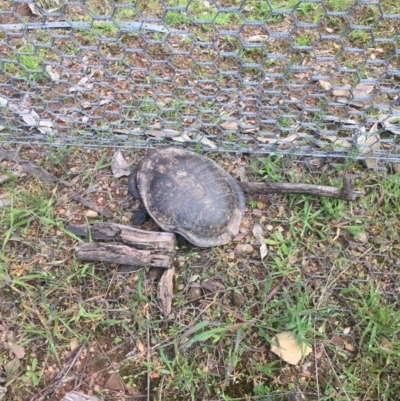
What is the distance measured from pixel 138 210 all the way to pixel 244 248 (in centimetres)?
37

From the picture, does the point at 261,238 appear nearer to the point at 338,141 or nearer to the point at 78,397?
the point at 338,141

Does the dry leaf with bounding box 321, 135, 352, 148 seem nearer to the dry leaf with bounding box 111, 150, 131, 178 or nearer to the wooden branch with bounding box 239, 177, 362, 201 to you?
the wooden branch with bounding box 239, 177, 362, 201

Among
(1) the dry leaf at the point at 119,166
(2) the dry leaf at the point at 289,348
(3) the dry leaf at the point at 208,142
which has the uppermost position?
(3) the dry leaf at the point at 208,142

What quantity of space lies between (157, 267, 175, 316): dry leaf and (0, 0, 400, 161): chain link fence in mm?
509

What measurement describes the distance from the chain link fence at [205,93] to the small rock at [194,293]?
0.54 m

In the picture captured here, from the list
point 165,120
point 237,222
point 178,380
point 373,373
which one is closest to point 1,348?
point 178,380

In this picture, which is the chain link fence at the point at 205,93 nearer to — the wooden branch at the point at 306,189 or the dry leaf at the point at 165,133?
the dry leaf at the point at 165,133

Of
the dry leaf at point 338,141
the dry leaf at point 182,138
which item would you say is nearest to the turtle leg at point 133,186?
the dry leaf at point 182,138

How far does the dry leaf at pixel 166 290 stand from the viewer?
4.40ft

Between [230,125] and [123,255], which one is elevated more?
[230,125]

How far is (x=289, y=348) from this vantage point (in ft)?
4.22

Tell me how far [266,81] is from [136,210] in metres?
0.72

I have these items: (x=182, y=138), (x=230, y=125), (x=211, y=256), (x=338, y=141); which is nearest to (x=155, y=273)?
(x=211, y=256)

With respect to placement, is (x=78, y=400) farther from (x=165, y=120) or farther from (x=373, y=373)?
(x=165, y=120)
